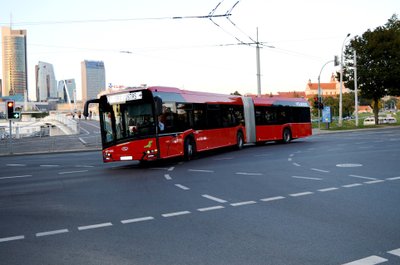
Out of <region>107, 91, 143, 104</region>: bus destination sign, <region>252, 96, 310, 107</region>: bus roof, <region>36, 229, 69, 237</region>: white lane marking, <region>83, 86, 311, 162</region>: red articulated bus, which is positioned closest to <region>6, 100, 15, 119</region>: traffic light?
<region>83, 86, 311, 162</region>: red articulated bus

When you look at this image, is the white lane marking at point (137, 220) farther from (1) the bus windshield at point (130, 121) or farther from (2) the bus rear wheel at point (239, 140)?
(2) the bus rear wheel at point (239, 140)

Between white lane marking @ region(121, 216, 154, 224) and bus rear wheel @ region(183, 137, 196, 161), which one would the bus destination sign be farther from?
white lane marking @ region(121, 216, 154, 224)

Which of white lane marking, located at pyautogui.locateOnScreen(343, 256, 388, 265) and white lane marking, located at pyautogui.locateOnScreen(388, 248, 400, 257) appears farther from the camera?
white lane marking, located at pyautogui.locateOnScreen(388, 248, 400, 257)

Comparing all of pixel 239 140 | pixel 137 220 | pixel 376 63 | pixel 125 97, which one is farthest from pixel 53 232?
pixel 376 63

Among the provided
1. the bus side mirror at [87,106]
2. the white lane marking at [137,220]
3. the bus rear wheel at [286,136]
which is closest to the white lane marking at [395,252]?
the white lane marking at [137,220]

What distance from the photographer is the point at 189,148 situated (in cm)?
1856

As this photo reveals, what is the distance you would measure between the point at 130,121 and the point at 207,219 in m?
9.43

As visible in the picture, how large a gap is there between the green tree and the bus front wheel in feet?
131

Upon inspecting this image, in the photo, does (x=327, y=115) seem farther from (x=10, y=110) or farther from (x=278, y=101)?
(x=10, y=110)

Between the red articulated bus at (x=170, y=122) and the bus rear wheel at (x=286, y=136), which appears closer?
the red articulated bus at (x=170, y=122)

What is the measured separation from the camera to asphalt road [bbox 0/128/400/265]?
518cm

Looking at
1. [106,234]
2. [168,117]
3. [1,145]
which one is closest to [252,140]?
[168,117]

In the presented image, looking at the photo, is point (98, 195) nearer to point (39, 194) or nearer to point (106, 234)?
→ point (39, 194)

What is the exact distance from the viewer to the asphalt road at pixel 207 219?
5.18 meters
